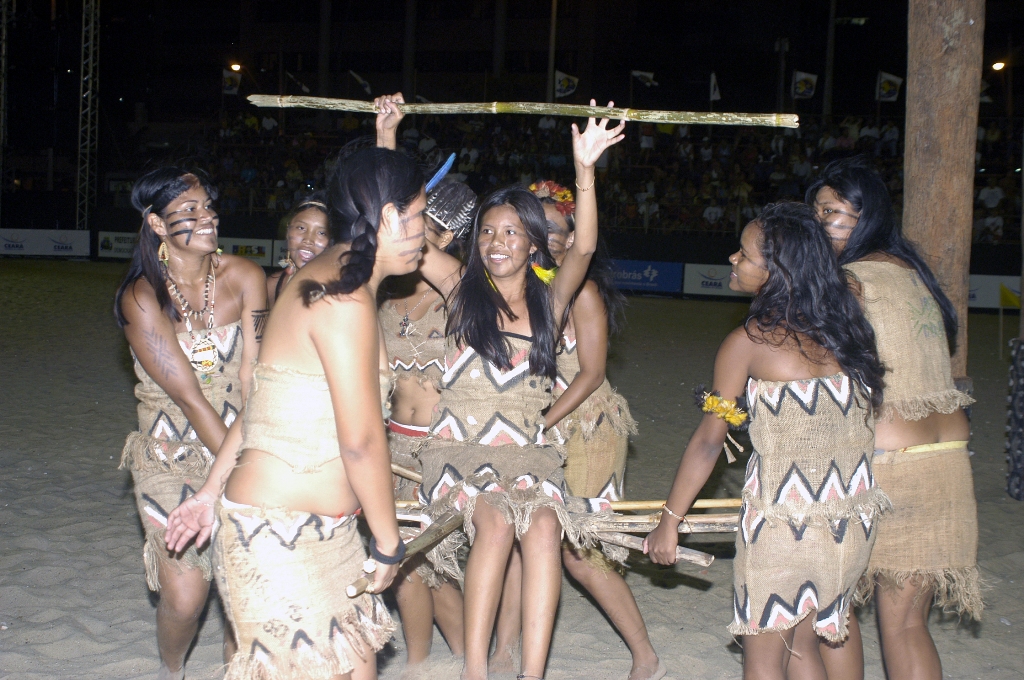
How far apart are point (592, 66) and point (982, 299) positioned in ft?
47.7

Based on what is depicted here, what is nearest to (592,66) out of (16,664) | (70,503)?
(70,503)

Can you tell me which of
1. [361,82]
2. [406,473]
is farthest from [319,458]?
[361,82]

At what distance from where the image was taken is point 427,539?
2.61 m

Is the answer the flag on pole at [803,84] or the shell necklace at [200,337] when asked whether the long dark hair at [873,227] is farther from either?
the flag on pole at [803,84]

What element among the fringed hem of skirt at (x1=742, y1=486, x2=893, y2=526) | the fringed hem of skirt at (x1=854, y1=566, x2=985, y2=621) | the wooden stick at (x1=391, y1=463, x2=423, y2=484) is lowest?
the fringed hem of skirt at (x1=854, y1=566, x2=985, y2=621)

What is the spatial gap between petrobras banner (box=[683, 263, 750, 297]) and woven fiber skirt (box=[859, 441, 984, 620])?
1447cm

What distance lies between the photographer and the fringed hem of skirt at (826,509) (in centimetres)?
254

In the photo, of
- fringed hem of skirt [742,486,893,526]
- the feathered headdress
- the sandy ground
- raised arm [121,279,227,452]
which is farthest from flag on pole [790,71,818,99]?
raised arm [121,279,227,452]

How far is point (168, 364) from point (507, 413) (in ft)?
3.78

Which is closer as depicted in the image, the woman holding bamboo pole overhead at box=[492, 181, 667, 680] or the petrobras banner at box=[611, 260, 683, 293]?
the woman holding bamboo pole overhead at box=[492, 181, 667, 680]

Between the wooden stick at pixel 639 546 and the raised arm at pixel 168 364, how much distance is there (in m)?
1.35

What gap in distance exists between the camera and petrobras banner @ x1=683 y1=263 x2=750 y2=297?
17.1 m

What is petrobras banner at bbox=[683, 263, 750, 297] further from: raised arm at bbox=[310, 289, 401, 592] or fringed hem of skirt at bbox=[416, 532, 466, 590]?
raised arm at bbox=[310, 289, 401, 592]

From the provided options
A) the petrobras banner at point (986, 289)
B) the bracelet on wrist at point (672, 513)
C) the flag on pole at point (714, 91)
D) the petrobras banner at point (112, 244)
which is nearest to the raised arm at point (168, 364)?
the bracelet on wrist at point (672, 513)
